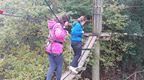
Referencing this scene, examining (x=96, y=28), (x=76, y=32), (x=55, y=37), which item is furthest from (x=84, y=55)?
(x=55, y=37)

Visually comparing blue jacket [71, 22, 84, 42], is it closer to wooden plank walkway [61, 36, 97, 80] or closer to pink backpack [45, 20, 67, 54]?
wooden plank walkway [61, 36, 97, 80]

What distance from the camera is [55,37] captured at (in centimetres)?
586

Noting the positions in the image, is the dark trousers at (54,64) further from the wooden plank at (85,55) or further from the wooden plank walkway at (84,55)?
the wooden plank at (85,55)

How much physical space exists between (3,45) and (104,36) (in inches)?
137

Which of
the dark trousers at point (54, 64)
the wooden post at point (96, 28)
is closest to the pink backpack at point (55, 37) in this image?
the dark trousers at point (54, 64)

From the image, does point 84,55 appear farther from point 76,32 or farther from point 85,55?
point 76,32

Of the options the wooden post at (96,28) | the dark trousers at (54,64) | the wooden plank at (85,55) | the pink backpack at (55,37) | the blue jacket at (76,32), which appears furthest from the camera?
the wooden post at (96,28)

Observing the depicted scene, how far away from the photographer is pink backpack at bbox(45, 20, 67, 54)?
229 inches

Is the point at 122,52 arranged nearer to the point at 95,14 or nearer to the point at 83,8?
the point at 83,8

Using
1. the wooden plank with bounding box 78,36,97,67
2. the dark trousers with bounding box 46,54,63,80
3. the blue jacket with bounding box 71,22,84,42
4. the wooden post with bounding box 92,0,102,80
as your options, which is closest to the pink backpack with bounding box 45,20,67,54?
the dark trousers with bounding box 46,54,63,80

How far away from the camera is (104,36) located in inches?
423

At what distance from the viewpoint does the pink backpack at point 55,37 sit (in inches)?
229

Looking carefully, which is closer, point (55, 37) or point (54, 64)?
point (55, 37)

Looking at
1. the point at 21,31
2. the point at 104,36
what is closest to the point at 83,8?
the point at 104,36
